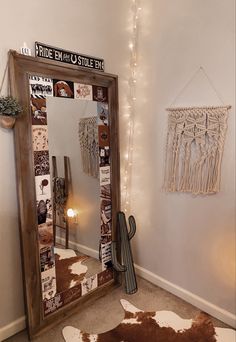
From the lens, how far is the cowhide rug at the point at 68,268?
1.94 meters

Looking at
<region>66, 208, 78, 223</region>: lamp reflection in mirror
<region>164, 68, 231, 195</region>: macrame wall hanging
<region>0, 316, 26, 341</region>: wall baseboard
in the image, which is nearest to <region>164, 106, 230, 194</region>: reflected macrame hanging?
<region>164, 68, 231, 195</region>: macrame wall hanging

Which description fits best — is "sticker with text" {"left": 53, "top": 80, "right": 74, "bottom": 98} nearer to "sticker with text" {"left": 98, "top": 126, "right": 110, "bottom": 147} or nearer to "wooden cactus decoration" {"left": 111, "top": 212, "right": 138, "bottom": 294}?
"sticker with text" {"left": 98, "top": 126, "right": 110, "bottom": 147}

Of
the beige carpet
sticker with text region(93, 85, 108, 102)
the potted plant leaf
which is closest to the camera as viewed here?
the potted plant leaf

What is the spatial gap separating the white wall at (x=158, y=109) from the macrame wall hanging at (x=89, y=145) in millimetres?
415

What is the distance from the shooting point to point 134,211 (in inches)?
97.0

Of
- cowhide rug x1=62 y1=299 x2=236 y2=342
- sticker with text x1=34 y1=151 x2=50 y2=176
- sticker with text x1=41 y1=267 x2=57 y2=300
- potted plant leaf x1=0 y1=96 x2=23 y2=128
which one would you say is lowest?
cowhide rug x1=62 y1=299 x2=236 y2=342

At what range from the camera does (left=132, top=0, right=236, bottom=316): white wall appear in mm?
1752

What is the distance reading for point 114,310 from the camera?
2.04m

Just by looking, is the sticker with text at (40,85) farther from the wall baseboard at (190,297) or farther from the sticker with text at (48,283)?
the wall baseboard at (190,297)

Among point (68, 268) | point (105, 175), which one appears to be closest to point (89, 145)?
point (105, 175)

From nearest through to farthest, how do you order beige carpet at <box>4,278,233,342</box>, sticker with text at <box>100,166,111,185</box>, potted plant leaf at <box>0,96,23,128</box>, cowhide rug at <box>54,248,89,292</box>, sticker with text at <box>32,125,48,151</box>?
1. potted plant leaf at <box>0,96,23,128</box>
2. sticker with text at <box>32,125,48,151</box>
3. beige carpet at <box>4,278,233,342</box>
4. cowhide rug at <box>54,248,89,292</box>
5. sticker with text at <box>100,166,111,185</box>

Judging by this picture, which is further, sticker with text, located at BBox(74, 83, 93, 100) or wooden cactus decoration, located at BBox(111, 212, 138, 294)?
wooden cactus decoration, located at BBox(111, 212, 138, 294)

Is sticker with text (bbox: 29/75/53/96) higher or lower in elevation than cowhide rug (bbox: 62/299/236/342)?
higher

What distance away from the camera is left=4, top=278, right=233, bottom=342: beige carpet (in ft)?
6.01
